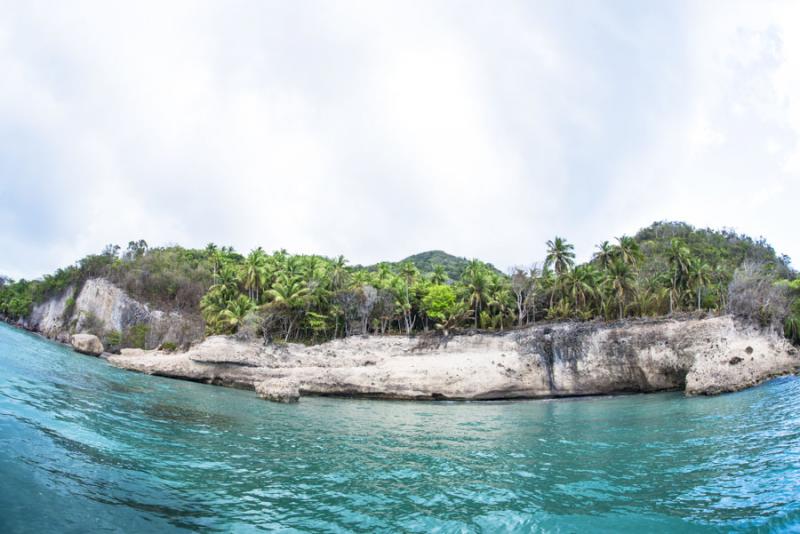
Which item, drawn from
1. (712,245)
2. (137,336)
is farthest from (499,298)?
(712,245)

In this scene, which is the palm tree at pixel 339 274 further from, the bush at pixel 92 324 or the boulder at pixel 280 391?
the bush at pixel 92 324

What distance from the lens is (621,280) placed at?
48000mm

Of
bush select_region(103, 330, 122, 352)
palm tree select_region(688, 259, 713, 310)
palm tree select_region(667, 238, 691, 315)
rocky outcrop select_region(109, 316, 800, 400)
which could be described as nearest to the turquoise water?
rocky outcrop select_region(109, 316, 800, 400)

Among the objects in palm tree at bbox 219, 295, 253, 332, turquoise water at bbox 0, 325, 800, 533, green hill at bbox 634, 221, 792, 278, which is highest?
green hill at bbox 634, 221, 792, 278

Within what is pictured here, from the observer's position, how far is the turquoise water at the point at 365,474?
7.07 metres

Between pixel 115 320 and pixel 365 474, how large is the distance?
7226 centimetres

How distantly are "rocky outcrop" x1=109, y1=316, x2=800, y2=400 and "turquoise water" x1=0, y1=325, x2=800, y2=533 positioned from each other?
2008 centimetres

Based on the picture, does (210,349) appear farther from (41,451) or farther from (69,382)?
(41,451)

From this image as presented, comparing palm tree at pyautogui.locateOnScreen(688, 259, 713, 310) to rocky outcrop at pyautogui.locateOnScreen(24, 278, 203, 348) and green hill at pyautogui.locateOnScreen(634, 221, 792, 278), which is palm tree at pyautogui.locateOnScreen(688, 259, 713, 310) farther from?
rocky outcrop at pyautogui.locateOnScreen(24, 278, 203, 348)

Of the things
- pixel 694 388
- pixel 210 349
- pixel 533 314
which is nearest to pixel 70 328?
pixel 210 349

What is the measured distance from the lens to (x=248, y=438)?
14.2m

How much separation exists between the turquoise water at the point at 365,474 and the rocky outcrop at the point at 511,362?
65.9ft

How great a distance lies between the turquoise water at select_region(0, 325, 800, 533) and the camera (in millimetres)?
7074

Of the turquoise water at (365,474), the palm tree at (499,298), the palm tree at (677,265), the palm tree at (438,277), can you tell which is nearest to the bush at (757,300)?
the palm tree at (677,265)
